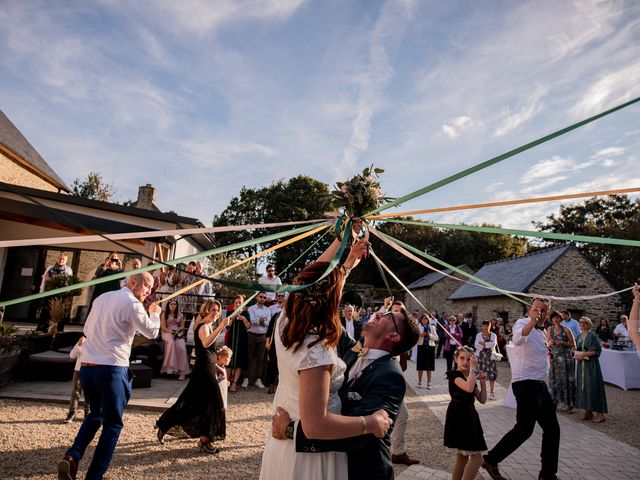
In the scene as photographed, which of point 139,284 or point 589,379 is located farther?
point 589,379

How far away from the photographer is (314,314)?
6.20 feet

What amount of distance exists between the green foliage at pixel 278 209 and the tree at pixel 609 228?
22.4 m

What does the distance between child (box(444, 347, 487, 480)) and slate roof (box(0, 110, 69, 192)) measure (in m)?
18.4

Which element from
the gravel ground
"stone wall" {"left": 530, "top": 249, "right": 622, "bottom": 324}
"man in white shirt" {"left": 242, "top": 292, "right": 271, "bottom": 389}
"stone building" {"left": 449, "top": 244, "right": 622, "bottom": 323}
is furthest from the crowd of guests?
"stone wall" {"left": 530, "top": 249, "right": 622, "bottom": 324}

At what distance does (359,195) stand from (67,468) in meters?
3.43

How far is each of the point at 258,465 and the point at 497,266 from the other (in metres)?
28.5

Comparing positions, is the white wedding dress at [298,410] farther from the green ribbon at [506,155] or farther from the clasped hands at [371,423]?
the green ribbon at [506,155]

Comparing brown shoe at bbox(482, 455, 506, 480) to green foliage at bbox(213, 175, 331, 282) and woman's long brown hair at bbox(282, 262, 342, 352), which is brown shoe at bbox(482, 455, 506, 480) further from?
green foliage at bbox(213, 175, 331, 282)

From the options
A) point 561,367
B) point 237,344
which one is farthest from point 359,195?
point 561,367

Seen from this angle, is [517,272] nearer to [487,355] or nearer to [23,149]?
[487,355]

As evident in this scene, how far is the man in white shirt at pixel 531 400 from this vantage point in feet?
14.4

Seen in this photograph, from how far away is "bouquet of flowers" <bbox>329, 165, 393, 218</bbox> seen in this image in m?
3.41

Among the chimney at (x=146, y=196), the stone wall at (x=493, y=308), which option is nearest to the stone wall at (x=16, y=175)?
the chimney at (x=146, y=196)

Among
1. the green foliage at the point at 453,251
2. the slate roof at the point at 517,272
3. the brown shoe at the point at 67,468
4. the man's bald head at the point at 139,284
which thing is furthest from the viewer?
the green foliage at the point at 453,251
